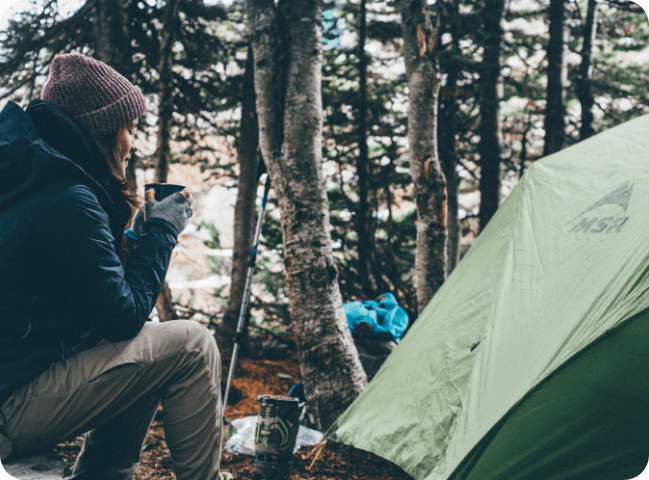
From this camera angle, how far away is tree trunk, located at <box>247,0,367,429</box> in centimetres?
325

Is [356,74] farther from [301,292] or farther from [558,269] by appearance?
[558,269]

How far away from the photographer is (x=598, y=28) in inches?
305

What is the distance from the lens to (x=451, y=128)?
681 centimetres

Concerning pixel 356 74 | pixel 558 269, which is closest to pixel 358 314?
pixel 558 269

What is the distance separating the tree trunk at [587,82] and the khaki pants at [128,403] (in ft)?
20.8

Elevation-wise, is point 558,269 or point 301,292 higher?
point 558,269

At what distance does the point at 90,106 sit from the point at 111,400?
1.06m

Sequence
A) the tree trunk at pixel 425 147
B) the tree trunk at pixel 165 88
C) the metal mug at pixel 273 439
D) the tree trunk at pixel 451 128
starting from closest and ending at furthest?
the metal mug at pixel 273 439, the tree trunk at pixel 165 88, the tree trunk at pixel 425 147, the tree trunk at pixel 451 128

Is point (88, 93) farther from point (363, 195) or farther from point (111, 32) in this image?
point (363, 195)

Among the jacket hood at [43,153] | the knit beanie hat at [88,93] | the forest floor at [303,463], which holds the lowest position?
the forest floor at [303,463]

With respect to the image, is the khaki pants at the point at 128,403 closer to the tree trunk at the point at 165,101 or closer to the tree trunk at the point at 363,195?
the tree trunk at the point at 165,101

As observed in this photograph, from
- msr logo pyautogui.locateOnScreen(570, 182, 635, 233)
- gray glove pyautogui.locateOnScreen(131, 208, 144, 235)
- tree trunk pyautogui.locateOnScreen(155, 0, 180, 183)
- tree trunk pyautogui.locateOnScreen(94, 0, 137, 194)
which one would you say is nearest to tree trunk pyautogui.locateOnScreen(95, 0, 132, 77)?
tree trunk pyautogui.locateOnScreen(94, 0, 137, 194)

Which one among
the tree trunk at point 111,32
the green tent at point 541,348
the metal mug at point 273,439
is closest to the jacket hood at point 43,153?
the metal mug at point 273,439

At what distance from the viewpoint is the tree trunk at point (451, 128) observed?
20.6ft
